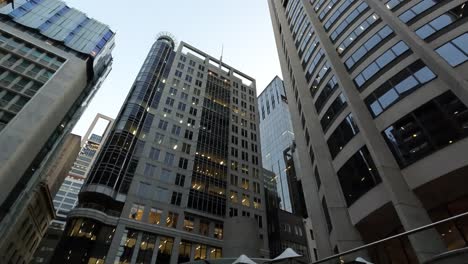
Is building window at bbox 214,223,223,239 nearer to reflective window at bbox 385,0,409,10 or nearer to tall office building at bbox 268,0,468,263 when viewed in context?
tall office building at bbox 268,0,468,263

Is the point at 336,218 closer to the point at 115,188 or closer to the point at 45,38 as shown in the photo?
the point at 115,188

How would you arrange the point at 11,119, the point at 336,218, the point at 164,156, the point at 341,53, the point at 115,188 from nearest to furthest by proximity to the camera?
1. the point at 336,218
2. the point at 341,53
3. the point at 11,119
4. the point at 115,188
5. the point at 164,156

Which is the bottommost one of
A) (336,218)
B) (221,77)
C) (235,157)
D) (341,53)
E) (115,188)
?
(336,218)

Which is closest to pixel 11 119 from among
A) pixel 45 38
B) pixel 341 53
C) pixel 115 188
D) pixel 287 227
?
pixel 115 188

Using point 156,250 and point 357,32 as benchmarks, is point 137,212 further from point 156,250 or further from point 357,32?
point 357,32

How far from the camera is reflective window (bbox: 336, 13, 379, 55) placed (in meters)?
25.7

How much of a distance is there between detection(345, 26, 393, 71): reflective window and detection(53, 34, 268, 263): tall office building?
1993 centimetres

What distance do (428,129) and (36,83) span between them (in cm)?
5360

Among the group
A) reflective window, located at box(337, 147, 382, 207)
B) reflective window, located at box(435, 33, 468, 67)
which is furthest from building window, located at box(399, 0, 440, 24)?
reflective window, located at box(337, 147, 382, 207)

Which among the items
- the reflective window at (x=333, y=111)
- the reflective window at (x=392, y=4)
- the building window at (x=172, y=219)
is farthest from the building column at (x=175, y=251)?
the reflective window at (x=392, y=4)

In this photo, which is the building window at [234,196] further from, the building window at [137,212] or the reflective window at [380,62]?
the reflective window at [380,62]

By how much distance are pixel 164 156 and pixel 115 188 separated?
11077 millimetres

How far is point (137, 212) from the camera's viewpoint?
139 feet

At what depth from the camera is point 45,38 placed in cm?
5272
